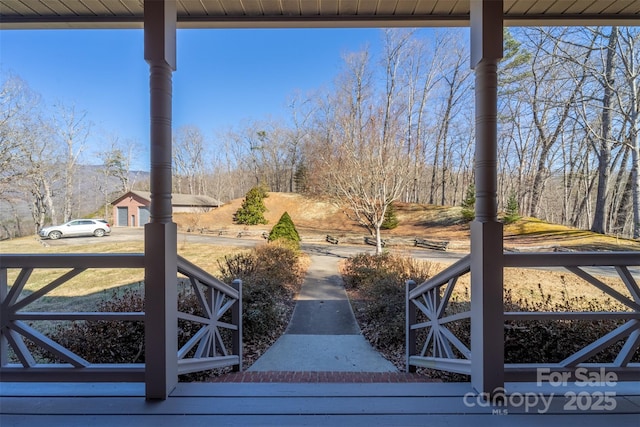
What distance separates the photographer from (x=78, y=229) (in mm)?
12602

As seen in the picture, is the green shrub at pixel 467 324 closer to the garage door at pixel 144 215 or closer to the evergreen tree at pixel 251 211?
the garage door at pixel 144 215

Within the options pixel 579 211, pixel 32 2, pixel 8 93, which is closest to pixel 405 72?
pixel 579 211

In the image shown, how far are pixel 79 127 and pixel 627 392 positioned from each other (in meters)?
15.0

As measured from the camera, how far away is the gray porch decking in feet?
5.16

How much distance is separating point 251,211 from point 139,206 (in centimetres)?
1266

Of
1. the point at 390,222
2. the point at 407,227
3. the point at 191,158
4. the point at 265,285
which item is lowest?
the point at 265,285

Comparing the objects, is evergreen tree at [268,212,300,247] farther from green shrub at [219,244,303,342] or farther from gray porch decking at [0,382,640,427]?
gray porch decking at [0,382,640,427]

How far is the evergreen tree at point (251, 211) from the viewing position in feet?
76.4

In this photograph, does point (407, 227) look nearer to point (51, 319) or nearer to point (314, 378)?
point (314, 378)

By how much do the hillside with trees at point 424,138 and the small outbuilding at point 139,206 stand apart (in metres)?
1.04

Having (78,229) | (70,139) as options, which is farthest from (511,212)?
(78,229)

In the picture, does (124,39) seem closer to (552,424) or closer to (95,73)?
(95,73)

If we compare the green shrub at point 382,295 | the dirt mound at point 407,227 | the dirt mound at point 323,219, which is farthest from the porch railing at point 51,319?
the dirt mound at point 323,219

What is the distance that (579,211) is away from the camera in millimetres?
17625
